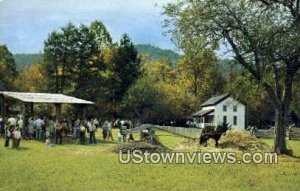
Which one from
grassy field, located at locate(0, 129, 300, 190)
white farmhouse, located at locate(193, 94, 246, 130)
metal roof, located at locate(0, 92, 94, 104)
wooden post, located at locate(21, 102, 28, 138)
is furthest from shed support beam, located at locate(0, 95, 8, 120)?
white farmhouse, located at locate(193, 94, 246, 130)

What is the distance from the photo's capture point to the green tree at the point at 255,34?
32.7 m

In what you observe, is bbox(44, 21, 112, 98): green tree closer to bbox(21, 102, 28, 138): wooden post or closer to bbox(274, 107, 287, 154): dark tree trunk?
bbox(21, 102, 28, 138): wooden post

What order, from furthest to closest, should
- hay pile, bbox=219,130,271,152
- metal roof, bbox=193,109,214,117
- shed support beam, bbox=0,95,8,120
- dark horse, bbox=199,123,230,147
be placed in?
metal roof, bbox=193,109,214,117, shed support beam, bbox=0,95,8,120, dark horse, bbox=199,123,230,147, hay pile, bbox=219,130,271,152

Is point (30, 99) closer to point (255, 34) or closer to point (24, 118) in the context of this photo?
point (24, 118)

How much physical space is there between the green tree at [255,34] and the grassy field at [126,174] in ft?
24.0

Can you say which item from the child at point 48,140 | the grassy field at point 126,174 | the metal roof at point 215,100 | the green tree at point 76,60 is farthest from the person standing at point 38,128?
the metal roof at point 215,100

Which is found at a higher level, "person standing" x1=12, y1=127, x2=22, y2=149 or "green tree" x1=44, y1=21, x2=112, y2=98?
"green tree" x1=44, y1=21, x2=112, y2=98

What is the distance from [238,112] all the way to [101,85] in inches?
1177

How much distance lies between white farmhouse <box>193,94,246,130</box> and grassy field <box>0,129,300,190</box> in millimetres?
70332

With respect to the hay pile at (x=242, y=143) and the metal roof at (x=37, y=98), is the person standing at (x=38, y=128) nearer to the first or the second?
the metal roof at (x=37, y=98)

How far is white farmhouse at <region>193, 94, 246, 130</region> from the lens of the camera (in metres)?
99.1

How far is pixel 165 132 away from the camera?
6531cm

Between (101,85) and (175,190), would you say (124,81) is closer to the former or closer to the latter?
(101,85)

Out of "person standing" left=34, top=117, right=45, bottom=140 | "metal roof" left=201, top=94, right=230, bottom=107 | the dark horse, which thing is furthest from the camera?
"metal roof" left=201, top=94, right=230, bottom=107
